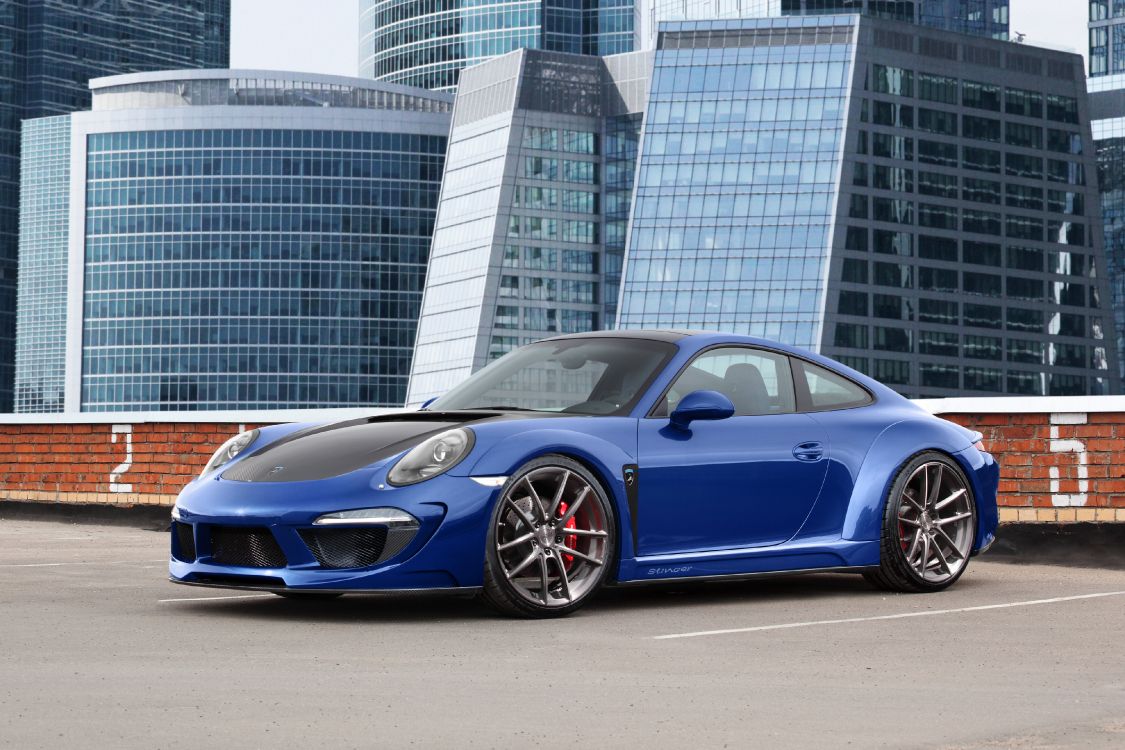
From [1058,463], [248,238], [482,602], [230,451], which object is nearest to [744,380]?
[482,602]

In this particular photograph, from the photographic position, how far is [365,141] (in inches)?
5217

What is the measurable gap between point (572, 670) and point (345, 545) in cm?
173

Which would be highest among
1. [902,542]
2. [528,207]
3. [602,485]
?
[528,207]

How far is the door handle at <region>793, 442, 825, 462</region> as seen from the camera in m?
8.71

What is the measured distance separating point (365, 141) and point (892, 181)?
148 feet

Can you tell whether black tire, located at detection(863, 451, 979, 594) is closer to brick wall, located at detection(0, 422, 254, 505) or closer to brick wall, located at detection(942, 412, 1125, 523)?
brick wall, located at detection(942, 412, 1125, 523)

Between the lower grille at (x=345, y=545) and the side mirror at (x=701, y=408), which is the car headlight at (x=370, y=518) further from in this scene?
the side mirror at (x=701, y=408)

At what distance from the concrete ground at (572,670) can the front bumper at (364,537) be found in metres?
0.21

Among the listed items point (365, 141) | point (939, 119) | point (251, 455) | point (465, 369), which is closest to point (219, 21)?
point (365, 141)

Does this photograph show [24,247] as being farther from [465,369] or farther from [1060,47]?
[1060,47]

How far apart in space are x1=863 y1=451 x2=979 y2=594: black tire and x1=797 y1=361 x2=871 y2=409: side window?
1.42 feet

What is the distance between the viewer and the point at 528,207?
121m

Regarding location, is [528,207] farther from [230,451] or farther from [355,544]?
[355,544]

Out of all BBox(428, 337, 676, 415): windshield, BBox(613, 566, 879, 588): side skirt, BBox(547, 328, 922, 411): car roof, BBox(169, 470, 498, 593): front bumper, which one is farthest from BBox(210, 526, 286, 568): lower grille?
BBox(547, 328, 922, 411): car roof
